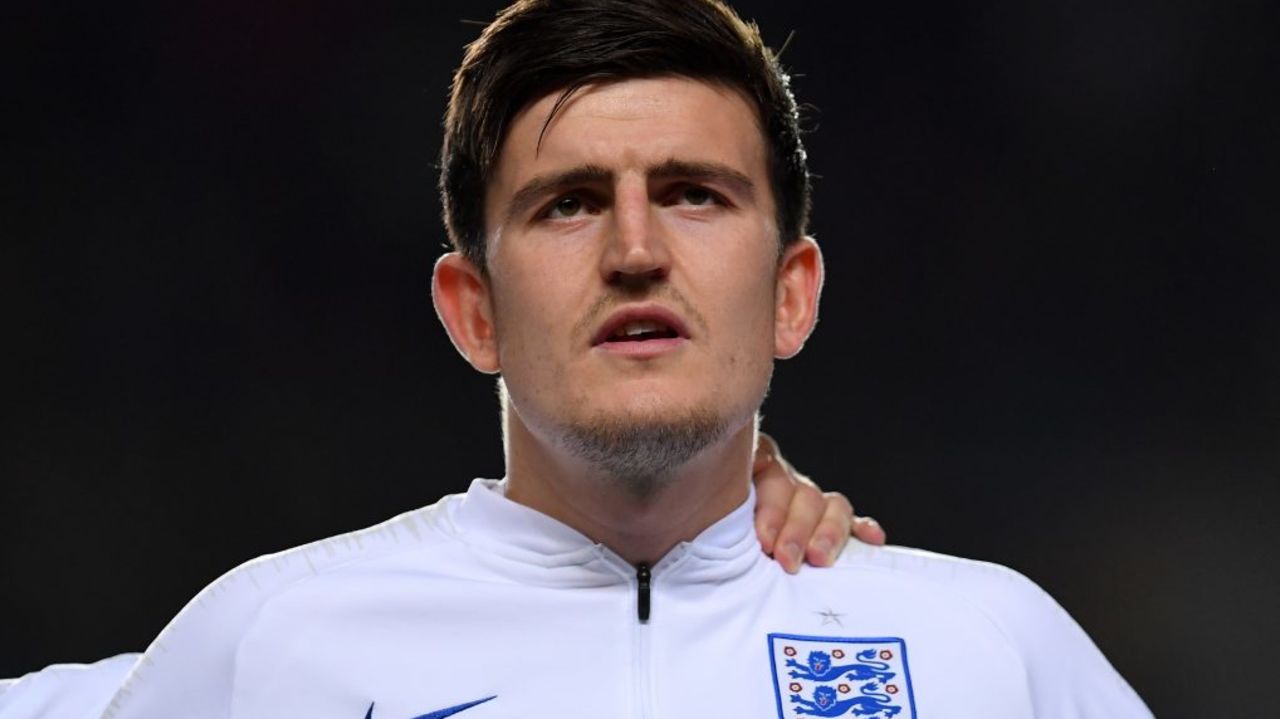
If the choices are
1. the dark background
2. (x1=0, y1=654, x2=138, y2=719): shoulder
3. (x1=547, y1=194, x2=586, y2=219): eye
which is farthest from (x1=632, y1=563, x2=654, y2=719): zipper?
the dark background

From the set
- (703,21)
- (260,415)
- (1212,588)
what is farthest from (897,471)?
(703,21)

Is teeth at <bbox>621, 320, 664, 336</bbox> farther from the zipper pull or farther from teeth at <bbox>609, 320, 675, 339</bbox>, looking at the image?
the zipper pull

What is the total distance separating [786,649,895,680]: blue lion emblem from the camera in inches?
74.3

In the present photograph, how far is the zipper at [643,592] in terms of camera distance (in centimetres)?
190

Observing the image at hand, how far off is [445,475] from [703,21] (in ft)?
5.73

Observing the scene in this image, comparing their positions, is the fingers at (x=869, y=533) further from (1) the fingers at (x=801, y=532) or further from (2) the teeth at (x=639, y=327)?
(2) the teeth at (x=639, y=327)

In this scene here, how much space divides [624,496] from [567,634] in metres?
0.19

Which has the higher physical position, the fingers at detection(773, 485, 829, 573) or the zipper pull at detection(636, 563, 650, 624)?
the fingers at detection(773, 485, 829, 573)

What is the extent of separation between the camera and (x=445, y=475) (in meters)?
3.51

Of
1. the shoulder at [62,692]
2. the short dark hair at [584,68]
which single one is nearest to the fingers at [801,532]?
the short dark hair at [584,68]

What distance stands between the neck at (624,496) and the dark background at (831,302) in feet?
4.96

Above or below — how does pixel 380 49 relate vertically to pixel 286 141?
above

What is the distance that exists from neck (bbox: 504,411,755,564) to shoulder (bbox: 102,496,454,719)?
188 millimetres

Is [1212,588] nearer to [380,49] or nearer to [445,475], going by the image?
[445,475]
